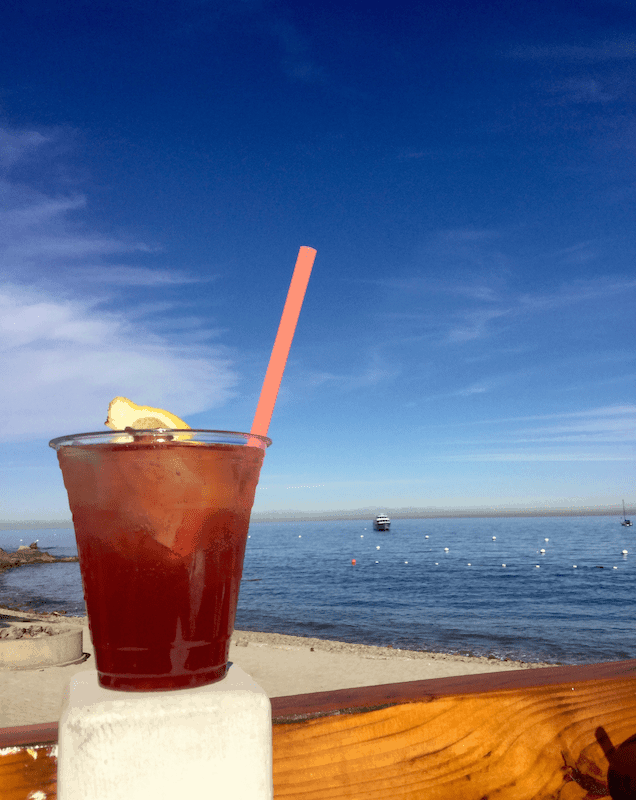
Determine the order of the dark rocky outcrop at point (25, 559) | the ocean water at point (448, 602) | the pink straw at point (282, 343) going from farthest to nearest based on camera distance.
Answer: the dark rocky outcrop at point (25, 559)
the ocean water at point (448, 602)
the pink straw at point (282, 343)

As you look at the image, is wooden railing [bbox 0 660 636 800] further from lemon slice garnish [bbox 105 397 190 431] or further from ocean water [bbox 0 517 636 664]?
ocean water [bbox 0 517 636 664]

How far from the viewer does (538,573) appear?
54750mm

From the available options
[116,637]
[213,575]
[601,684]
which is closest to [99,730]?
[116,637]

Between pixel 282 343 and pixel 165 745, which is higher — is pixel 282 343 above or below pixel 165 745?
above

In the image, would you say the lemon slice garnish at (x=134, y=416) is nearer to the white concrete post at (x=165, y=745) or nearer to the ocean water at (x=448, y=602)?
the white concrete post at (x=165, y=745)

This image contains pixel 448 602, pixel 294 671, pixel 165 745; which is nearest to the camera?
pixel 165 745

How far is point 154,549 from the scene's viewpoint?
27.7 inches

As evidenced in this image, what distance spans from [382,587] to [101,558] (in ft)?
161

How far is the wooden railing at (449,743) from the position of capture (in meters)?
0.90

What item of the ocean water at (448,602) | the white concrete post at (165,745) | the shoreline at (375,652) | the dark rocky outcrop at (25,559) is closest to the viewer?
the white concrete post at (165,745)

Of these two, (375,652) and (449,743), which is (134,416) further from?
(375,652)

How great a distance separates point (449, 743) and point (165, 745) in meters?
0.55

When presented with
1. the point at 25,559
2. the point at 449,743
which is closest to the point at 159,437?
the point at 449,743

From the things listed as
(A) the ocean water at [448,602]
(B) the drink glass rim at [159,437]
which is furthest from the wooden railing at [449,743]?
(A) the ocean water at [448,602]
